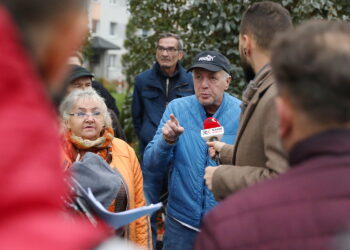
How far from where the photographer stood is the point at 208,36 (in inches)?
320

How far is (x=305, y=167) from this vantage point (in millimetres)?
1731

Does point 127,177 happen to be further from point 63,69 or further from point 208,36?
point 208,36

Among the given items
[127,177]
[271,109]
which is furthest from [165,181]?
[271,109]

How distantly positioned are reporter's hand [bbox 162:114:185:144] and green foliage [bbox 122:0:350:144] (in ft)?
11.0

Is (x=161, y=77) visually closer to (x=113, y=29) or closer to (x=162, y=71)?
(x=162, y=71)

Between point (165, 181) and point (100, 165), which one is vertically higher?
point (100, 165)

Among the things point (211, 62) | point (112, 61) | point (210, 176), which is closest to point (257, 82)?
point (210, 176)

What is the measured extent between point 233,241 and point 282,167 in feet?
3.83

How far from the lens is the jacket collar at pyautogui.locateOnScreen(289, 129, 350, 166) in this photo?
1732 millimetres

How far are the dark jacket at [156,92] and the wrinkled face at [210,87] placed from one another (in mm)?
1896

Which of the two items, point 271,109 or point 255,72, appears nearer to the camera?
point 271,109

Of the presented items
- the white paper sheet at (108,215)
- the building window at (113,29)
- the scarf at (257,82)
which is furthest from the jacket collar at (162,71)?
the building window at (113,29)

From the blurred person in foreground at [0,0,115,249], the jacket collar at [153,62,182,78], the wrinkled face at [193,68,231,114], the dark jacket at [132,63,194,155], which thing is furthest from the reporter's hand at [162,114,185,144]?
the blurred person in foreground at [0,0,115,249]

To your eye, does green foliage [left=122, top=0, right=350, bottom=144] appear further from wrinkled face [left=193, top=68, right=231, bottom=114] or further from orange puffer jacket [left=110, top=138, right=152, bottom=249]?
orange puffer jacket [left=110, top=138, right=152, bottom=249]
